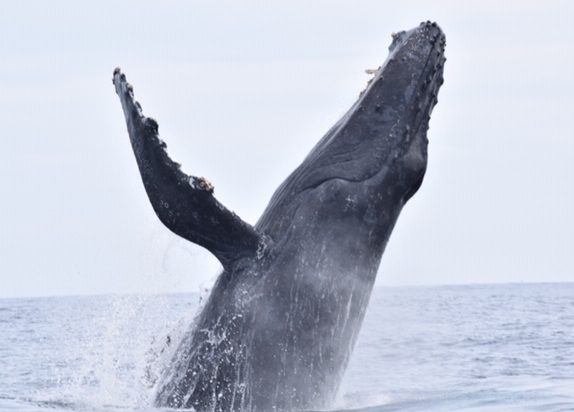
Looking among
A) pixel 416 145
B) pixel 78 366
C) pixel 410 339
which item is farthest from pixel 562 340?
pixel 416 145

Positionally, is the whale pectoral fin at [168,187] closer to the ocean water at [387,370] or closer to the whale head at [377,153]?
the whale head at [377,153]

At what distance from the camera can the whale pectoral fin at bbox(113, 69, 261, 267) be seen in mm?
10281

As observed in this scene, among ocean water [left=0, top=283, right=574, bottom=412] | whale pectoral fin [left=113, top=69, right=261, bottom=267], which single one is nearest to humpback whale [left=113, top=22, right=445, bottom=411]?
whale pectoral fin [left=113, top=69, right=261, bottom=267]

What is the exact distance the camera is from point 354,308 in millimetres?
11414

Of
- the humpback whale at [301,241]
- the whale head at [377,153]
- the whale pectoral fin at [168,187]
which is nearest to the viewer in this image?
the whale pectoral fin at [168,187]

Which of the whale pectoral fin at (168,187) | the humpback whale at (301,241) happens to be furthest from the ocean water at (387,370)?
the whale pectoral fin at (168,187)

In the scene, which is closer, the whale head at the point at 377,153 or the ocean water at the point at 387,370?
the whale head at the point at 377,153

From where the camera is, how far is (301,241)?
444 inches

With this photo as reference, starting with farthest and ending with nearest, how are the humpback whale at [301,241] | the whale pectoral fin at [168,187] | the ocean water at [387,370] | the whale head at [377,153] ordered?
the ocean water at [387,370]
the whale head at [377,153]
the humpback whale at [301,241]
the whale pectoral fin at [168,187]

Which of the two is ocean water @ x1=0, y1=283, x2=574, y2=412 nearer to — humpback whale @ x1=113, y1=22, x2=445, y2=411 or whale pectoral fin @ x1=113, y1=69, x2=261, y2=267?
humpback whale @ x1=113, y1=22, x2=445, y2=411

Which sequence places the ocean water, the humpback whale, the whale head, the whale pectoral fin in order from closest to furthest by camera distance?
the whale pectoral fin
the humpback whale
the whale head
the ocean water

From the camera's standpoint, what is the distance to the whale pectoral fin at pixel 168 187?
1028 centimetres

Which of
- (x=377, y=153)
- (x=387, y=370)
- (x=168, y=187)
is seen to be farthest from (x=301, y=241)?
(x=387, y=370)

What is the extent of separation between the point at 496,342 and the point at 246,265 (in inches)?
598
